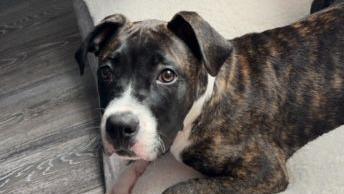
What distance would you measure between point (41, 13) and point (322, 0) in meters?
2.32

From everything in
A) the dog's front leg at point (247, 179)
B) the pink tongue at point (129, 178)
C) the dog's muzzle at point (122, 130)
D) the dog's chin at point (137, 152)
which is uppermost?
the dog's muzzle at point (122, 130)

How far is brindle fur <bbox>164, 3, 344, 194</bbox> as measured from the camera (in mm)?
2033

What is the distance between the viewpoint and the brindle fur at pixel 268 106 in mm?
2033

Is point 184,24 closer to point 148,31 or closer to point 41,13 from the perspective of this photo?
point 148,31

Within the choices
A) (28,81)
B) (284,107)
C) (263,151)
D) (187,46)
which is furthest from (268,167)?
(28,81)

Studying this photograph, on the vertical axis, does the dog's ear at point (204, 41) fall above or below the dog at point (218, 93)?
above

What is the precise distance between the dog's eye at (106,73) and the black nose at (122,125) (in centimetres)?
18

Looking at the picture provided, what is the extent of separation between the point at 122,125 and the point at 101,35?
0.42m

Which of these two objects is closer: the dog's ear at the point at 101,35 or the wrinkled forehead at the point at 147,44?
the wrinkled forehead at the point at 147,44

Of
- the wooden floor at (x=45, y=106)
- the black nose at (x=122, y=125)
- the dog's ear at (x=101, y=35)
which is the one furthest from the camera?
the wooden floor at (x=45, y=106)

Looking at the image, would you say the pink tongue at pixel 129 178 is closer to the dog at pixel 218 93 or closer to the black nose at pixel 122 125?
the dog at pixel 218 93

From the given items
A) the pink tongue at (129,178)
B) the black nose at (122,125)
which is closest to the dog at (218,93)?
the black nose at (122,125)

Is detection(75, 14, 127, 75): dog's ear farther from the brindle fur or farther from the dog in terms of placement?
the brindle fur

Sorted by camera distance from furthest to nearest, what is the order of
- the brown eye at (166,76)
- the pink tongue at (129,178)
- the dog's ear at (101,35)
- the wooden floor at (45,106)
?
the wooden floor at (45,106) < the pink tongue at (129,178) < the dog's ear at (101,35) < the brown eye at (166,76)
